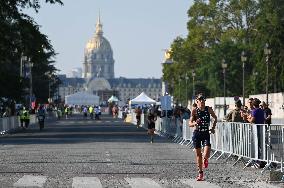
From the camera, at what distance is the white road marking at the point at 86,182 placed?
18.5 metres

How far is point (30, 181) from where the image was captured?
771 inches

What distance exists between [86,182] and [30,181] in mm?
1065

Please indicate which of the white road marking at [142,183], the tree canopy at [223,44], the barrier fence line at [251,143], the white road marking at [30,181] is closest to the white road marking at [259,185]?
the white road marking at [142,183]

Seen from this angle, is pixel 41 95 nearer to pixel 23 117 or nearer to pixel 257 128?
pixel 23 117

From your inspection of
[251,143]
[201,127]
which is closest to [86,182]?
[201,127]

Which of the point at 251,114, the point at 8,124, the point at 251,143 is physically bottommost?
the point at 251,143

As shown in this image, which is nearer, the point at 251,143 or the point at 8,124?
the point at 251,143

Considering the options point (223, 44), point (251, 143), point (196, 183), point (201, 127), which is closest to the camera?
point (196, 183)

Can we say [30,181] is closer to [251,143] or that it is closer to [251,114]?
[251,143]

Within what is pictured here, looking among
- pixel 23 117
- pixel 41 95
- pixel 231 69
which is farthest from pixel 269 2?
pixel 41 95

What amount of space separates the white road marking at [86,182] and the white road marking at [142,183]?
59 centimetres

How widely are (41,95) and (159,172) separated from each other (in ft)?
395

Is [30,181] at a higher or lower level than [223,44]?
lower

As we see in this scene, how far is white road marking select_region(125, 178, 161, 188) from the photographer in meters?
18.6
